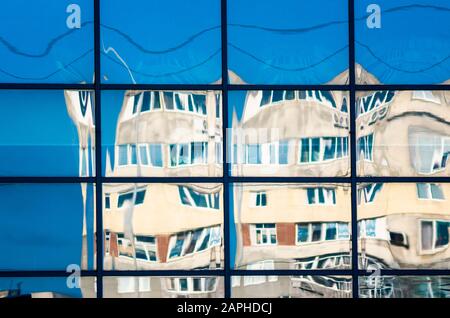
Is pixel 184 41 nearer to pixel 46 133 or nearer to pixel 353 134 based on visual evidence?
pixel 46 133

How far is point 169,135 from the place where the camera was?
51.1ft

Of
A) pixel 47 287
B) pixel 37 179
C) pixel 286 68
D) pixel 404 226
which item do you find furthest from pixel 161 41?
pixel 404 226

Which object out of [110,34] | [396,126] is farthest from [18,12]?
[396,126]

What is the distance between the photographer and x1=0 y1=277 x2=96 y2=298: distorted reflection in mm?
15570

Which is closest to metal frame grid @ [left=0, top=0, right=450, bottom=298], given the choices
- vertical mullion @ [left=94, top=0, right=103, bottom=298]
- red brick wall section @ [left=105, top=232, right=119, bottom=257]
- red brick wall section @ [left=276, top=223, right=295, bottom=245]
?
vertical mullion @ [left=94, top=0, right=103, bottom=298]

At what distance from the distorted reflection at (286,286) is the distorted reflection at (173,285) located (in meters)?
0.22

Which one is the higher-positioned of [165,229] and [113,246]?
[165,229]

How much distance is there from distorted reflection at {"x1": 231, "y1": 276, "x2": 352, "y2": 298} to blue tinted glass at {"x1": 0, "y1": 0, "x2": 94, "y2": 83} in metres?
2.84

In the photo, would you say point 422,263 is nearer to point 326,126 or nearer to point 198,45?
point 326,126

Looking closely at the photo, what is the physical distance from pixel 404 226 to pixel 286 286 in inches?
57.6

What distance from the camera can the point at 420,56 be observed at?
51.0ft

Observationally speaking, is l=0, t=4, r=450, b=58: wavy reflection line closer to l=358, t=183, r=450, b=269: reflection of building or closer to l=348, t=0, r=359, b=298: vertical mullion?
l=348, t=0, r=359, b=298: vertical mullion

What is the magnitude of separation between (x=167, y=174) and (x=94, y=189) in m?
0.82
